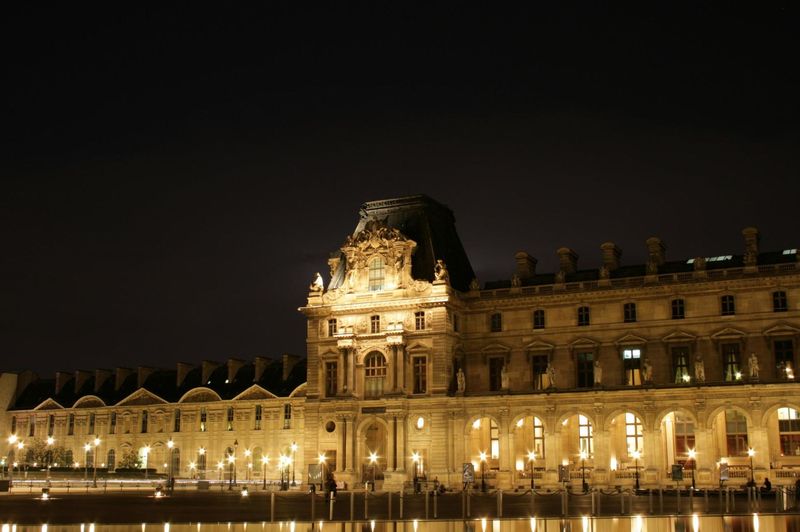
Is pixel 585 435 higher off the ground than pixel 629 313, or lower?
lower

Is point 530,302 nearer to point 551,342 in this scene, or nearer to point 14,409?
point 551,342

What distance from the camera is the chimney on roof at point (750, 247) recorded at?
3051 inches

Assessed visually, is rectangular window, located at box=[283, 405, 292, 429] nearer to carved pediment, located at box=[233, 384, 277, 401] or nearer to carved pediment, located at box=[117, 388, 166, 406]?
carved pediment, located at box=[233, 384, 277, 401]

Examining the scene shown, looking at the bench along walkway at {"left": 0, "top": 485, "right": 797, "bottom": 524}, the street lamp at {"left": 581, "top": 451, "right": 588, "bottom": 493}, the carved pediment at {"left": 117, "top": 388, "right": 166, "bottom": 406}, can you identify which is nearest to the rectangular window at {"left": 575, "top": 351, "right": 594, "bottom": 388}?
the street lamp at {"left": 581, "top": 451, "right": 588, "bottom": 493}

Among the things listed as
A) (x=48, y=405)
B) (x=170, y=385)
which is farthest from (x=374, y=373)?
(x=48, y=405)

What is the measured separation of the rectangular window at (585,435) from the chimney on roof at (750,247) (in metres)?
16.7

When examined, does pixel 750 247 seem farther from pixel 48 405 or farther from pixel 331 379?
pixel 48 405

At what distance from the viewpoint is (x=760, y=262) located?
78875 millimetres

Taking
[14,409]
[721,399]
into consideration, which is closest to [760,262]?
[721,399]

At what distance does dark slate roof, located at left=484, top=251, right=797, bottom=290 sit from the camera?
79.0 m

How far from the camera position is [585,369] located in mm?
82062

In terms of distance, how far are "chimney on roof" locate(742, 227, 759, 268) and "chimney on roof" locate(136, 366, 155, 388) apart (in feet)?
208

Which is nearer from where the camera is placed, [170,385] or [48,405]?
[170,385]

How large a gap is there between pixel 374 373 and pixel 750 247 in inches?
1192
